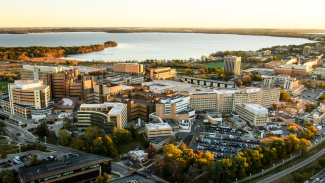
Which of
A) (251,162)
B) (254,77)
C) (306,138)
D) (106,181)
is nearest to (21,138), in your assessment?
(106,181)

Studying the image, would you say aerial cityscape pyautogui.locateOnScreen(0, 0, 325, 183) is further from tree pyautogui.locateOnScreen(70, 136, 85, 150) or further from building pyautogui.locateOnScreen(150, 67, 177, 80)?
building pyautogui.locateOnScreen(150, 67, 177, 80)

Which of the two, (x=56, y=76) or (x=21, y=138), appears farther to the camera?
(x=56, y=76)

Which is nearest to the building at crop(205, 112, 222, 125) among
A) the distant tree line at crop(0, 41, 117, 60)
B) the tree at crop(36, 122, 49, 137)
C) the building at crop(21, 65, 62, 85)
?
the tree at crop(36, 122, 49, 137)

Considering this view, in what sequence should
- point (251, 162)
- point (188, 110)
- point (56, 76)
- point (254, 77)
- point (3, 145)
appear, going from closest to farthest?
point (251, 162)
point (3, 145)
point (188, 110)
point (56, 76)
point (254, 77)

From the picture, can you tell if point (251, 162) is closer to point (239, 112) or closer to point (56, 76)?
point (239, 112)

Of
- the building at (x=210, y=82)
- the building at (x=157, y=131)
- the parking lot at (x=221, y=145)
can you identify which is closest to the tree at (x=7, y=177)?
the building at (x=157, y=131)

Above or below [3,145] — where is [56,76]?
above
